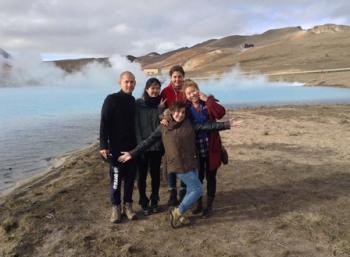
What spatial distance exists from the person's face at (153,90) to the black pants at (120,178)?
88cm

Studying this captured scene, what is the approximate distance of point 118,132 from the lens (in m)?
5.94

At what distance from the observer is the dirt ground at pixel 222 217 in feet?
17.2

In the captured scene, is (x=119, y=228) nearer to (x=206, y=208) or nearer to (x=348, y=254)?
(x=206, y=208)

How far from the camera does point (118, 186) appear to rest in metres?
6.05

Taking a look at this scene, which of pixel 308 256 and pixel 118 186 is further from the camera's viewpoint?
pixel 118 186

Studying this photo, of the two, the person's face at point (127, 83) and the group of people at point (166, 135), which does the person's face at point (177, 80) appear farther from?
the person's face at point (127, 83)

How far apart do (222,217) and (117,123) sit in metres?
1.82

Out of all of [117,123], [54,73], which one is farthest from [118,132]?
[54,73]

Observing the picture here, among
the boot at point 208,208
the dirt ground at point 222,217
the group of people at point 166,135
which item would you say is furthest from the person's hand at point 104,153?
the boot at point 208,208

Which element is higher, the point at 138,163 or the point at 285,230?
the point at 138,163

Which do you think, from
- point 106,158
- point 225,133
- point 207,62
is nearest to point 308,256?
point 106,158

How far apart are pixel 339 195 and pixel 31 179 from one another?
6353 mm

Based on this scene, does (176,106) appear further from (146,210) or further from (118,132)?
(146,210)

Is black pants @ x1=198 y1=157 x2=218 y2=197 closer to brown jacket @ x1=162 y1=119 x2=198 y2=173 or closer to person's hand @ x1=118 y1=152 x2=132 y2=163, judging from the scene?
brown jacket @ x1=162 y1=119 x2=198 y2=173
